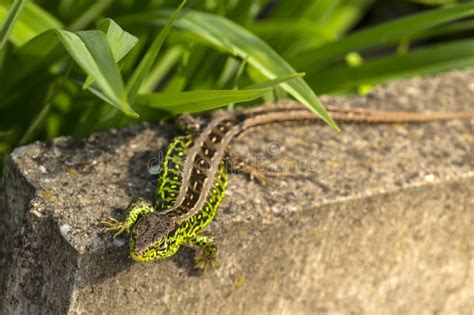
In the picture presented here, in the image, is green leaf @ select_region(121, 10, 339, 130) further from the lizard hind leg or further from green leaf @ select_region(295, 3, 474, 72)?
green leaf @ select_region(295, 3, 474, 72)

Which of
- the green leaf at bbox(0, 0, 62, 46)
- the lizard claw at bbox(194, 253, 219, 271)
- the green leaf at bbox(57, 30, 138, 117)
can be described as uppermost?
the green leaf at bbox(0, 0, 62, 46)

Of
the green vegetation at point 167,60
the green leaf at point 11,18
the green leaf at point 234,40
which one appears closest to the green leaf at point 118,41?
the green vegetation at point 167,60

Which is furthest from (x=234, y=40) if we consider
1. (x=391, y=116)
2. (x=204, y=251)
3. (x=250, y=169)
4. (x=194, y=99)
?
(x=391, y=116)

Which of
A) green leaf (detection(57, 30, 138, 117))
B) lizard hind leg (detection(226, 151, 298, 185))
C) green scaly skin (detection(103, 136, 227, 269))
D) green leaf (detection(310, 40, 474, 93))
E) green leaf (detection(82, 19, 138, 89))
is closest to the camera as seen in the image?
green leaf (detection(57, 30, 138, 117))

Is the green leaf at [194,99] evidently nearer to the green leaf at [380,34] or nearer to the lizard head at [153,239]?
the lizard head at [153,239]

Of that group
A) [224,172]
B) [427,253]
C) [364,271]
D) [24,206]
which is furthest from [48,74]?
[427,253]

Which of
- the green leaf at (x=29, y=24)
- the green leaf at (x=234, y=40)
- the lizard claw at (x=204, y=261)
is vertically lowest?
the lizard claw at (x=204, y=261)

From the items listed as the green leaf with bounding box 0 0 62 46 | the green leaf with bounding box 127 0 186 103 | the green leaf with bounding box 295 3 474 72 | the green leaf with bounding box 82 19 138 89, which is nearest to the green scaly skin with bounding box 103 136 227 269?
the green leaf with bounding box 127 0 186 103
